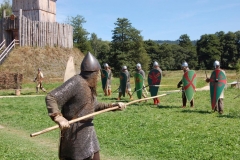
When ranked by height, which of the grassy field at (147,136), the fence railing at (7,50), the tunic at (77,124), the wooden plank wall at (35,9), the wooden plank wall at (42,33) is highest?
the wooden plank wall at (35,9)

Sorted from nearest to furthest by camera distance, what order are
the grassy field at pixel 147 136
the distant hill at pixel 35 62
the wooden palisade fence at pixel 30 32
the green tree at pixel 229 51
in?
the grassy field at pixel 147 136, the distant hill at pixel 35 62, the wooden palisade fence at pixel 30 32, the green tree at pixel 229 51

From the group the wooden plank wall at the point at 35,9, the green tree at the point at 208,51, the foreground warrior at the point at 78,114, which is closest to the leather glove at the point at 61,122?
the foreground warrior at the point at 78,114

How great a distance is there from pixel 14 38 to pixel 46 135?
25887mm

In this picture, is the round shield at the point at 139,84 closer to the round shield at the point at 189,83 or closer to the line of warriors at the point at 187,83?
the line of warriors at the point at 187,83

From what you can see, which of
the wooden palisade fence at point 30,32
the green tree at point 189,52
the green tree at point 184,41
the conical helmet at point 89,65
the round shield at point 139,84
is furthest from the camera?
the green tree at point 184,41

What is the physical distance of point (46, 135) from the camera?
9.79 meters

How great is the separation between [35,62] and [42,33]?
3.33 metres

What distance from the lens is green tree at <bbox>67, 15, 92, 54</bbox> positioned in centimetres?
5091

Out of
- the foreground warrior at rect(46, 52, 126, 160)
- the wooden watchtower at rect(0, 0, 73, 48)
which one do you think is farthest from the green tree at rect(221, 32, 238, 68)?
the foreground warrior at rect(46, 52, 126, 160)

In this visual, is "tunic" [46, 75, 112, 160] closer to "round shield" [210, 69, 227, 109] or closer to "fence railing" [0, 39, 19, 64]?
"round shield" [210, 69, 227, 109]

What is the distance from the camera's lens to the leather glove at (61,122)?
4084mm

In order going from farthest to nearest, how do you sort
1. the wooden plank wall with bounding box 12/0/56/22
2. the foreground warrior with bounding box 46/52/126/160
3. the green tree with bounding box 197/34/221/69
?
the green tree with bounding box 197/34/221/69, the wooden plank wall with bounding box 12/0/56/22, the foreground warrior with bounding box 46/52/126/160

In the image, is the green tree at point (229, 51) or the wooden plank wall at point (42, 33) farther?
the green tree at point (229, 51)

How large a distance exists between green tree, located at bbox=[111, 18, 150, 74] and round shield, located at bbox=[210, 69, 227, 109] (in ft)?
132
